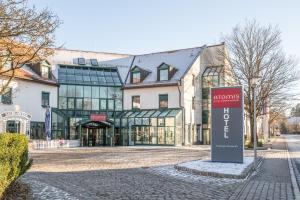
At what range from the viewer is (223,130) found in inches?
751

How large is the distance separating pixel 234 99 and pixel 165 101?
74.4ft

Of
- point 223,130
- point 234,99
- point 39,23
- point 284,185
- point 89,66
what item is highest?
point 89,66

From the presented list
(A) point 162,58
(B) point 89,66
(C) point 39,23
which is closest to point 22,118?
(B) point 89,66

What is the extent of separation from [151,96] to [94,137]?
24.8 feet

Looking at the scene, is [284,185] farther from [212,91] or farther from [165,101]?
[165,101]

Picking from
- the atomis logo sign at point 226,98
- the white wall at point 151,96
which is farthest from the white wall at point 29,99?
the atomis logo sign at point 226,98

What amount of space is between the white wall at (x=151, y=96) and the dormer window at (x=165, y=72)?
131cm

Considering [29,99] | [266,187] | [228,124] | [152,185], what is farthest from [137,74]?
[266,187]

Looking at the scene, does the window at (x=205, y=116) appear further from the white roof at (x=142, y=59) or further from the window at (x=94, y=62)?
the window at (x=94, y=62)

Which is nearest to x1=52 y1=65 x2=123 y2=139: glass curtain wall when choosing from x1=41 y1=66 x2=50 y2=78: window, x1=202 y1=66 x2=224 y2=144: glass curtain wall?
x1=41 y1=66 x2=50 y2=78: window

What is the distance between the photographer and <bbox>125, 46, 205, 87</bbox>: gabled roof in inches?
1671

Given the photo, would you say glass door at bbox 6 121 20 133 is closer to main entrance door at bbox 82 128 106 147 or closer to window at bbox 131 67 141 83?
main entrance door at bbox 82 128 106 147

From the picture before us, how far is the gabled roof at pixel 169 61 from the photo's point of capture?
42438 mm

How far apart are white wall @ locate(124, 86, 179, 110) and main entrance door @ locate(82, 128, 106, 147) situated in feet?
12.8
